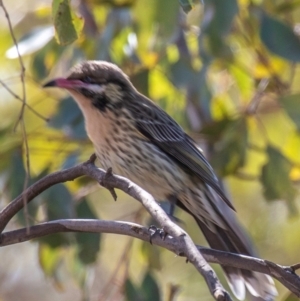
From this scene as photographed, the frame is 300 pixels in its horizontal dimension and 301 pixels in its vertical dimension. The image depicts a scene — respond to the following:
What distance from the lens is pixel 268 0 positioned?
4.80 meters

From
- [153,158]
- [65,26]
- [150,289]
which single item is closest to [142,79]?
[153,158]

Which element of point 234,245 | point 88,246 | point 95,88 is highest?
point 95,88

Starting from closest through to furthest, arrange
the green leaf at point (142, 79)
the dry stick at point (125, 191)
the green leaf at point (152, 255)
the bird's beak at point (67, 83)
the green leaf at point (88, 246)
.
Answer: the dry stick at point (125, 191) < the bird's beak at point (67, 83) < the green leaf at point (88, 246) < the green leaf at point (152, 255) < the green leaf at point (142, 79)

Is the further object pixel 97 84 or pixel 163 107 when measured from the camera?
pixel 163 107

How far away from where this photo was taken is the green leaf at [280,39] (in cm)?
413

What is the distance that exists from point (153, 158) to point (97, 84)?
454 millimetres

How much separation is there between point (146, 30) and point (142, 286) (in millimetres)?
1286

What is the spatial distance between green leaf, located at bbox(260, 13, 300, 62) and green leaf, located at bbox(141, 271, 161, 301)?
1295mm

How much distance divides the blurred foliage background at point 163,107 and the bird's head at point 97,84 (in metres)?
0.18

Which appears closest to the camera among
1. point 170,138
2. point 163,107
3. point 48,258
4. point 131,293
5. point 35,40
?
point 131,293

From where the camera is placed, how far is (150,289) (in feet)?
13.7

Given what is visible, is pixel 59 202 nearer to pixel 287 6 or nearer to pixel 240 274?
pixel 240 274

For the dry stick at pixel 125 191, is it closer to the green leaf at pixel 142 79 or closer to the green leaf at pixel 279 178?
the green leaf at pixel 279 178

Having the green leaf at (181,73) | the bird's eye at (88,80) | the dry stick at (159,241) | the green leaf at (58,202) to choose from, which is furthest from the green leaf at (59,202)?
the dry stick at (159,241)
